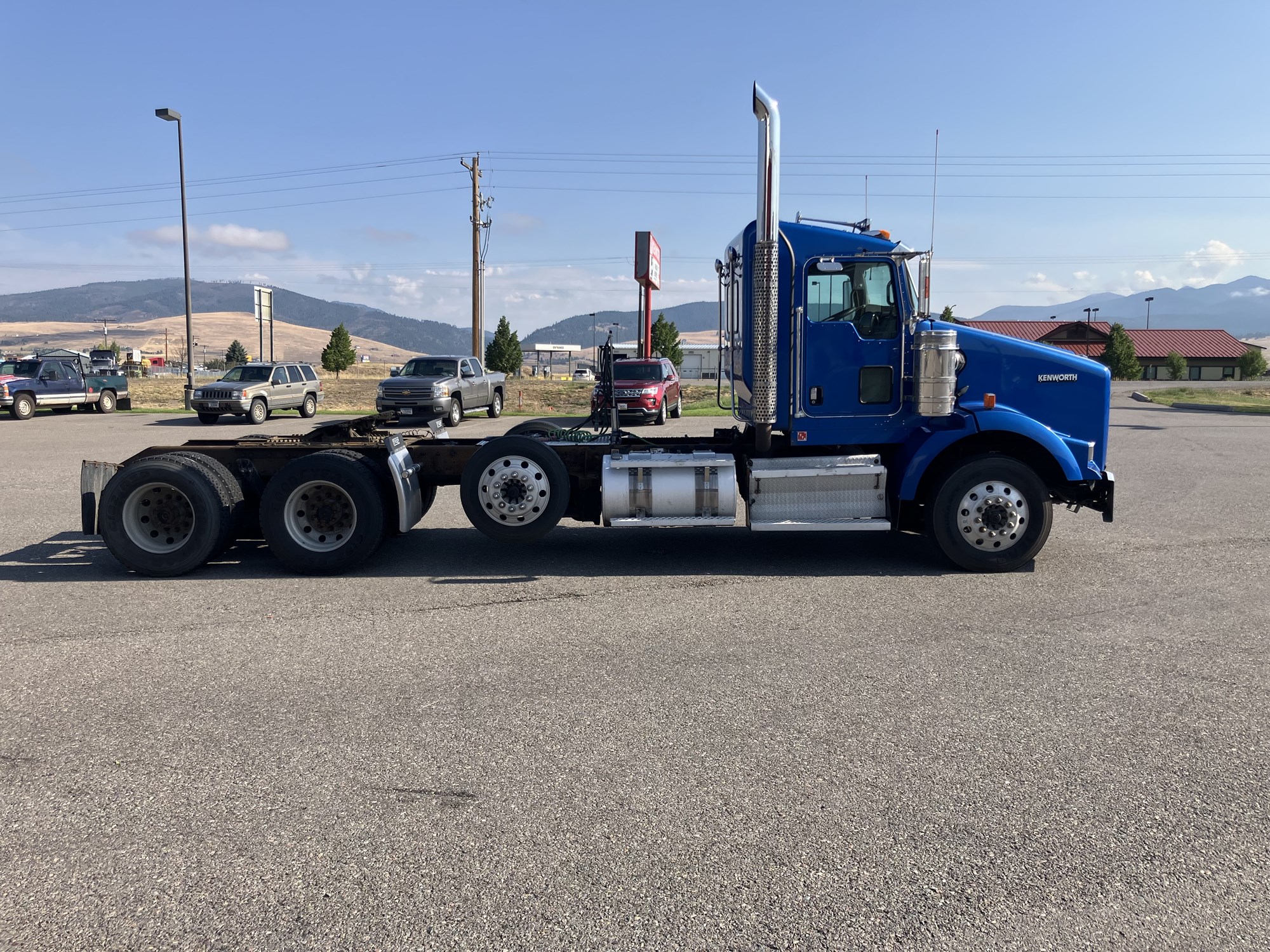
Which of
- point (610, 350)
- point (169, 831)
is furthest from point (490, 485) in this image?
point (169, 831)

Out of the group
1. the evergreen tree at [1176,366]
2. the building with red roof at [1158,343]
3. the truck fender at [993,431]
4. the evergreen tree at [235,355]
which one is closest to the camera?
the truck fender at [993,431]

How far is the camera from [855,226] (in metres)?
8.16

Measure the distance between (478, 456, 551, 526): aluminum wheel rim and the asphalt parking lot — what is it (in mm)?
521

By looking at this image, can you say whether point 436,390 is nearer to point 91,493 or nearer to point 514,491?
point 91,493

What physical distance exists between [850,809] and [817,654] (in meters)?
1.96

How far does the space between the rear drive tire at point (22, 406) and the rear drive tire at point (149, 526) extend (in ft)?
77.8

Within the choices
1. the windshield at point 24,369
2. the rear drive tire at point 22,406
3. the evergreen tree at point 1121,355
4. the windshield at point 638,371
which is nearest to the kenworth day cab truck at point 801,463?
the windshield at point 638,371

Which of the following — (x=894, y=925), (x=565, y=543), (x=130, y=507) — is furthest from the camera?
(x=565, y=543)

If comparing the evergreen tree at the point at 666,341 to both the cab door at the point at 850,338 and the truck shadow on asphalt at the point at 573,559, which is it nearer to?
the truck shadow on asphalt at the point at 573,559

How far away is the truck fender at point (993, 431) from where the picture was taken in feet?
25.5

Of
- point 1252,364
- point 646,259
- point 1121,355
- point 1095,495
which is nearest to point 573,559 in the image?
point 1095,495

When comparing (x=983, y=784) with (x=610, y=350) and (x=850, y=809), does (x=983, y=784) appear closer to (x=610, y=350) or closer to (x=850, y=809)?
(x=850, y=809)

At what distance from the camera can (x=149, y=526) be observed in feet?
25.7

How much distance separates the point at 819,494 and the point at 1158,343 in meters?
105
